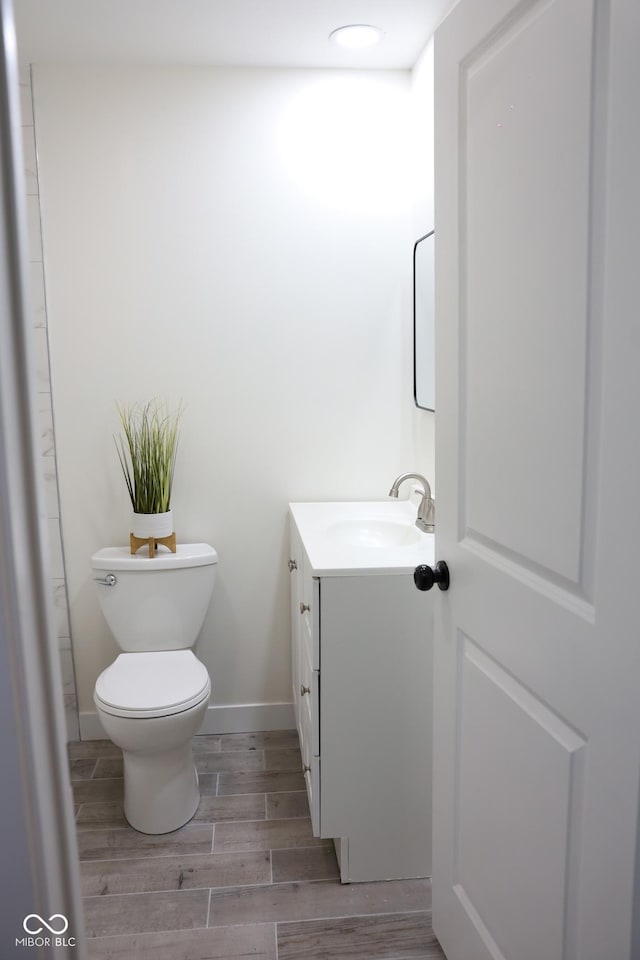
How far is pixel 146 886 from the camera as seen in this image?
2.13m

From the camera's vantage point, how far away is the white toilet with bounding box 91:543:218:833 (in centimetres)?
228

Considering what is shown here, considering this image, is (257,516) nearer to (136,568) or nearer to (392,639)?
(136,568)

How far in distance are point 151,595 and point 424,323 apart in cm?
132

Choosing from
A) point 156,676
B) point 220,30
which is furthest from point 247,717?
point 220,30

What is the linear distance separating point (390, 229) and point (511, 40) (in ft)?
5.38

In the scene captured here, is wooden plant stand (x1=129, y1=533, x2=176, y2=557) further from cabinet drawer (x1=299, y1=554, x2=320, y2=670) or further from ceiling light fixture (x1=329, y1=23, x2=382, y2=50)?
ceiling light fixture (x1=329, y1=23, x2=382, y2=50)

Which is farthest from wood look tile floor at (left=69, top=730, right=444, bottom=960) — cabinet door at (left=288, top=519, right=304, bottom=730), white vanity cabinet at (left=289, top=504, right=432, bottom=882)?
cabinet door at (left=288, top=519, right=304, bottom=730)

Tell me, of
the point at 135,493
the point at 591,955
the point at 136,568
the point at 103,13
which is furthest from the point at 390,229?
the point at 591,955

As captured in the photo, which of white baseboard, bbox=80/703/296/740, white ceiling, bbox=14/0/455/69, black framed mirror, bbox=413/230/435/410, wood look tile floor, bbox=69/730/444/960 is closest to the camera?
wood look tile floor, bbox=69/730/444/960

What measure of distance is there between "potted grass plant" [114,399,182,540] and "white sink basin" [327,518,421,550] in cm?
62

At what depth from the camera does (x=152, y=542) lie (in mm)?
2734

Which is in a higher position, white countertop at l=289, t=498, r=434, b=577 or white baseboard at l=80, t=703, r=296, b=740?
white countertop at l=289, t=498, r=434, b=577

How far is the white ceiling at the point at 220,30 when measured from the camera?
2244mm

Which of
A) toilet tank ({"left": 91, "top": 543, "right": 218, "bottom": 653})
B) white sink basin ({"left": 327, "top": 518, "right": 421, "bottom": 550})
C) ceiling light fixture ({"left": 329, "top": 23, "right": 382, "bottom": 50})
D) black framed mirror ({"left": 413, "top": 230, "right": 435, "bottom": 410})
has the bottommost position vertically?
toilet tank ({"left": 91, "top": 543, "right": 218, "bottom": 653})
